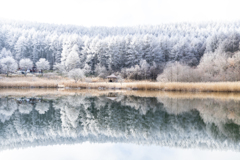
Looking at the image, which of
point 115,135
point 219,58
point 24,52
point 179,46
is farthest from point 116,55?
point 115,135

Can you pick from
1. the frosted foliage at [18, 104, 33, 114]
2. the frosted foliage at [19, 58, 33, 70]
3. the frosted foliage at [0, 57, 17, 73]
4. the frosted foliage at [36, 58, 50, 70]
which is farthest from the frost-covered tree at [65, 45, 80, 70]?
the frosted foliage at [18, 104, 33, 114]

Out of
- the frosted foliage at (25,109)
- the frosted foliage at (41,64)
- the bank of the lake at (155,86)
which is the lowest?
the bank of the lake at (155,86)

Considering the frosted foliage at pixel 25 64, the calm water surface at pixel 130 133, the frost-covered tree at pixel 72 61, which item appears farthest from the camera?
the frosted foliage at pixel 25 64

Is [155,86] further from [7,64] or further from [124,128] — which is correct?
[7,64]

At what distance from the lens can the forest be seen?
111ft

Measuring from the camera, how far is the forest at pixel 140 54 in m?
33.8

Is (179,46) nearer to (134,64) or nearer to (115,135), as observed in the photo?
(134,64)

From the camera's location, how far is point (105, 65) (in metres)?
54.2

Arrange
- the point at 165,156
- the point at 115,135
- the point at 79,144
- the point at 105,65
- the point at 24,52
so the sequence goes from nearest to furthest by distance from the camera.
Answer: the point at 165,156 < the point at 79,144 < the point at 115,135 < the point at 105,65 < the point at 24,52

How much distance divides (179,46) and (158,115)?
42.4 meters

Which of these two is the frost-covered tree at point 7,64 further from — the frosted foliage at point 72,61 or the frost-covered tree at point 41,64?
the frosted foliage at point 72,61

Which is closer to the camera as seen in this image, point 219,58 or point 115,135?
point 115,135

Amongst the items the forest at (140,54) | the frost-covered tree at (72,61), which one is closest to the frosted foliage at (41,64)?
the forest at (140,54)

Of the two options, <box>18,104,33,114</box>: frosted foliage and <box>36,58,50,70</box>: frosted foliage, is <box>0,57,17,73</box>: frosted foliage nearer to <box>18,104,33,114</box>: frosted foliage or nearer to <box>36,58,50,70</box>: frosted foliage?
<box>36,58,50,70</box>: frosted foliage
